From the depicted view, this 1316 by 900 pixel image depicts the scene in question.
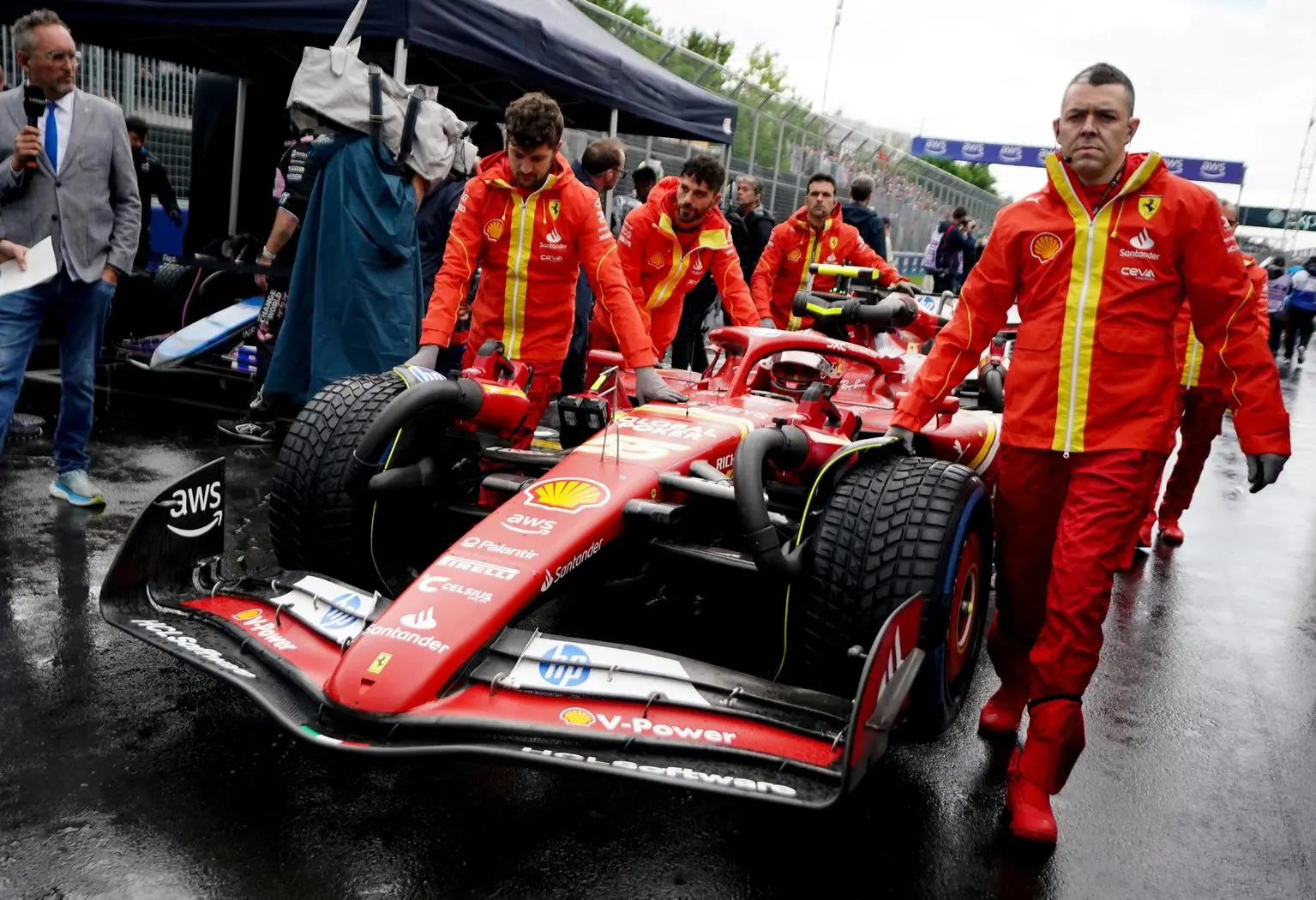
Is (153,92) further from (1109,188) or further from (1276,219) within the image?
(1276,219)

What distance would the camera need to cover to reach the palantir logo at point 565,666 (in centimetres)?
274

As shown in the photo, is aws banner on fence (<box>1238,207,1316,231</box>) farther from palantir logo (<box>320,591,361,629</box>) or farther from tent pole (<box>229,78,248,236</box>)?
palantir logo (<box>320,591,361,629</box>)

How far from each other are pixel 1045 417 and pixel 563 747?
1654 millimetres

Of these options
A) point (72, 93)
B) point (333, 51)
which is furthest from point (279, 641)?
Answer: point (333, 51)

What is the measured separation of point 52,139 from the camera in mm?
4969

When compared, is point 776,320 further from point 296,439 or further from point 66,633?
point 66,633

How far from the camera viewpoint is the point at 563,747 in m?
2.50

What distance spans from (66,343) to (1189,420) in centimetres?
572

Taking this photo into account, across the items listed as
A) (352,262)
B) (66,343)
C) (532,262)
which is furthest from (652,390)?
(66,343)

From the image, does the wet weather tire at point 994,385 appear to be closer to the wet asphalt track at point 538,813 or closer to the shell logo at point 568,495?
the wet asphalt track at point 538,813

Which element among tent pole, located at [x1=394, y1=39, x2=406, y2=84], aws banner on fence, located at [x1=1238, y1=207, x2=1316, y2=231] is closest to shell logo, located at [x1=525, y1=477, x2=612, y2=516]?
tent pole, located at [x1=394, y1=39, x2=406, y2=84]

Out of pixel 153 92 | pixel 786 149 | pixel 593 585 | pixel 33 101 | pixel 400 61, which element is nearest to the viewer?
pixel 593 585

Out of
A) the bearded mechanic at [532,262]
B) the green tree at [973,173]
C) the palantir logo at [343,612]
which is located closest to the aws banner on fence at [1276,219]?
the green tree at [973,173]

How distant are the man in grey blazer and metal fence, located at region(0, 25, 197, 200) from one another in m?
5.30
